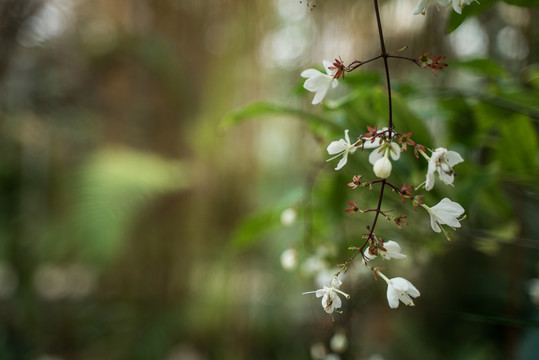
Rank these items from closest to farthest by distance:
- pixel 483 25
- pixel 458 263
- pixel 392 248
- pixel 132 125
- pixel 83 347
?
pixel 392 248, pixel 483 25, pixel 458 263, pixel 83 347, pixel 132 125

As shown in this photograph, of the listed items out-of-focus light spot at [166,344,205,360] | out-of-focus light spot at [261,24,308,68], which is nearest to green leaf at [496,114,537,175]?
out-of-focus light spot at [261,24,308,68]

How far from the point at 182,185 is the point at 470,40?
3.18ft

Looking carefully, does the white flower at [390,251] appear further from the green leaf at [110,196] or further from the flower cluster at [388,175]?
the green leaf at [110,196]

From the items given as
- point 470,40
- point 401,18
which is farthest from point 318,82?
point 470,40

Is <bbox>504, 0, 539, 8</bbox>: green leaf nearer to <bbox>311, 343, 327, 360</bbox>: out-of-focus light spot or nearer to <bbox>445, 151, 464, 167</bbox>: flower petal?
<bbox>445, 151, 464, 167</bbox>: flower petal

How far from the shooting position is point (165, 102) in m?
1.47

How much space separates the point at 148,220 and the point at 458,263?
42.3 inches

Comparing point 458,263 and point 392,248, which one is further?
point 458,263

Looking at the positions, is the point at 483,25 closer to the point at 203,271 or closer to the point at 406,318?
the point at 406,318

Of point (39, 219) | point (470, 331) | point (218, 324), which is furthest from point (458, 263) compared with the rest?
point (39, 219)

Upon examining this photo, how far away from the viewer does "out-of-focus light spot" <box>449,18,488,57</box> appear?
2.14 ft

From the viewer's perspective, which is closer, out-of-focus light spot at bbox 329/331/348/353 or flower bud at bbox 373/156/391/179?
flower bud at bbox 373/156/391/179

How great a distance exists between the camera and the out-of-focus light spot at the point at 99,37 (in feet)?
4.99

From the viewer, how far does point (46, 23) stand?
4.58 feet
